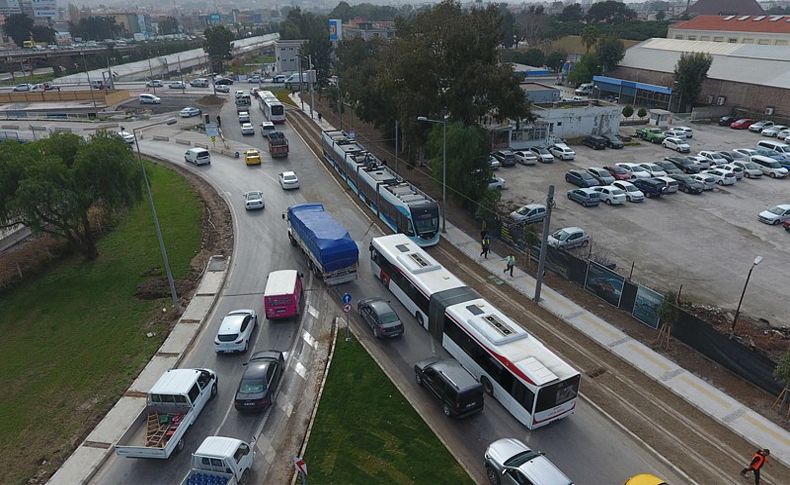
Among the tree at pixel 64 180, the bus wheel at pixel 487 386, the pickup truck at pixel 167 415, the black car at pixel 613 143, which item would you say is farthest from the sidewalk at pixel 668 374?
the black car at pixel 613 143

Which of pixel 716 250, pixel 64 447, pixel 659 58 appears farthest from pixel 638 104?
pixel 64 447

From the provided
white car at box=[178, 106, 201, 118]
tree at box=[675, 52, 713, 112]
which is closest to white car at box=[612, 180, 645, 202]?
tree at box=[675, 52, 713, 112]

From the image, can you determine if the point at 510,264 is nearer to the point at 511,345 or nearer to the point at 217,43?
the point at 511,345

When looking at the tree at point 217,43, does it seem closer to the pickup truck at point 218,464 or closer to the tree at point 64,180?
the tree at point 64,180

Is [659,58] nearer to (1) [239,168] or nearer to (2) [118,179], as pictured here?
(1) [239,168]

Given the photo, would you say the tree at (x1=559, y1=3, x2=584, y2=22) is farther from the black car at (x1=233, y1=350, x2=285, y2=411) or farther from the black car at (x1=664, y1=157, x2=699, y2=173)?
the black car at (x1=233, y1=350, x2=285, y2=411)

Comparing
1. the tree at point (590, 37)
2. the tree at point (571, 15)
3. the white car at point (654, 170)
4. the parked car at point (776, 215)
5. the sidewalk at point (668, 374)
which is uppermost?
the tree at point (571, 15)
